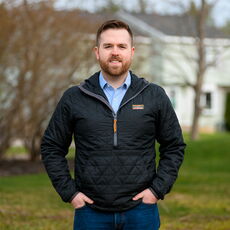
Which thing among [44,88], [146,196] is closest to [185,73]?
[44,88]

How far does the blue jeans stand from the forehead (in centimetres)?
95

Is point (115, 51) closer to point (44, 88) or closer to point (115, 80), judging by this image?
point (115, 80)

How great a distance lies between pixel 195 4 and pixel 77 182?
26574 millimetres

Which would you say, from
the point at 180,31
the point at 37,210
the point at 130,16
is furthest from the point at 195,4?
the point at 37,210

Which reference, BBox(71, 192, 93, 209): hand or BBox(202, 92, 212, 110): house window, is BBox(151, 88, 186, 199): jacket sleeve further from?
BBox(202, 92, 212, 110): house window

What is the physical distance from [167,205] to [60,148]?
Result: 571cm

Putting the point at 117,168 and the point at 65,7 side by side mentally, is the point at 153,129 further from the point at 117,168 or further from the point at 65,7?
the point at 65,7

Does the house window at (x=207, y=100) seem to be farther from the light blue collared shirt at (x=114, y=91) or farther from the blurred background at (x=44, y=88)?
the light blue collared shirt at (x=114, y=91)

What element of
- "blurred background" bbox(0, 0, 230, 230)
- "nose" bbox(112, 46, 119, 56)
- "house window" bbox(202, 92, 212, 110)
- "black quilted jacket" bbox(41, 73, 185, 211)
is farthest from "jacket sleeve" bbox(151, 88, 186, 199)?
"house window" bbox(202, 92, 212, 110)

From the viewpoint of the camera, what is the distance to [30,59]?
49.3ft

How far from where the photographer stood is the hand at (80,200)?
349cm

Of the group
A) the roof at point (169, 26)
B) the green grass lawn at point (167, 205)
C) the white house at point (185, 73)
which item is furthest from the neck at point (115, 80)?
the white house at point (185, 73)

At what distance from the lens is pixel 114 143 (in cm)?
345

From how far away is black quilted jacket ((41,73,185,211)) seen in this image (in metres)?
3.45
